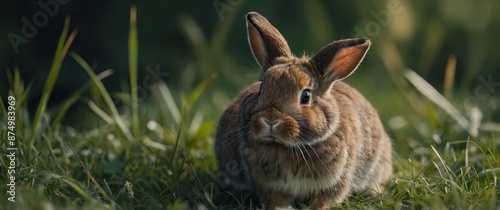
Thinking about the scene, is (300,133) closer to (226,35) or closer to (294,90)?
(294,90)

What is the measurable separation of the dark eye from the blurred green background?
2940 millimetres

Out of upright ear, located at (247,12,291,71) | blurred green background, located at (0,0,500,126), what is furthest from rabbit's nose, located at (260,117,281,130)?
blurred green background, located at (0,0,500,126)

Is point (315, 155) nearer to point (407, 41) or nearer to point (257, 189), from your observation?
point (257, 189)

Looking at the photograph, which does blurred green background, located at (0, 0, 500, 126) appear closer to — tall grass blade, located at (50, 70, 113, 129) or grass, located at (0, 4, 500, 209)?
grass, located at (0, 4, 500, 209)

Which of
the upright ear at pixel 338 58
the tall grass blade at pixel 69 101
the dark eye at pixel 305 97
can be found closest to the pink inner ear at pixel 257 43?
the upright ear at pixel 338 58

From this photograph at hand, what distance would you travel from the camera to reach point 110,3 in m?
7.49

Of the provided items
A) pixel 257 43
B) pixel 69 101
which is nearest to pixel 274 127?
pixel 257 43

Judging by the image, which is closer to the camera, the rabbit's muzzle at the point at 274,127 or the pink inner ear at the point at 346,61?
the rabbit's muzzle at the point at 274,127

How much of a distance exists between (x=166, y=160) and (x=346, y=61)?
4.16 feet

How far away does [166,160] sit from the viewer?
4754mm

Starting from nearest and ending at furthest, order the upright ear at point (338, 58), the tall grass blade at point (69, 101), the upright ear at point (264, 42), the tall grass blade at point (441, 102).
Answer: the upright ear at point (338, 58) < the upright ear at point (264, 42) < the tall grass blade at point (69, 101) < the tall grass blade at point (441, 102)

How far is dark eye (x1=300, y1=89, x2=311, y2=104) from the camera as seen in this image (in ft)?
13.0

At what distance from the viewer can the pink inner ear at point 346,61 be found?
13.6 ft

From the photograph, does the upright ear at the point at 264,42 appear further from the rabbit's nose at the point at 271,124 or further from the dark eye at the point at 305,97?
the rabbit's nose at the point at 271,124
